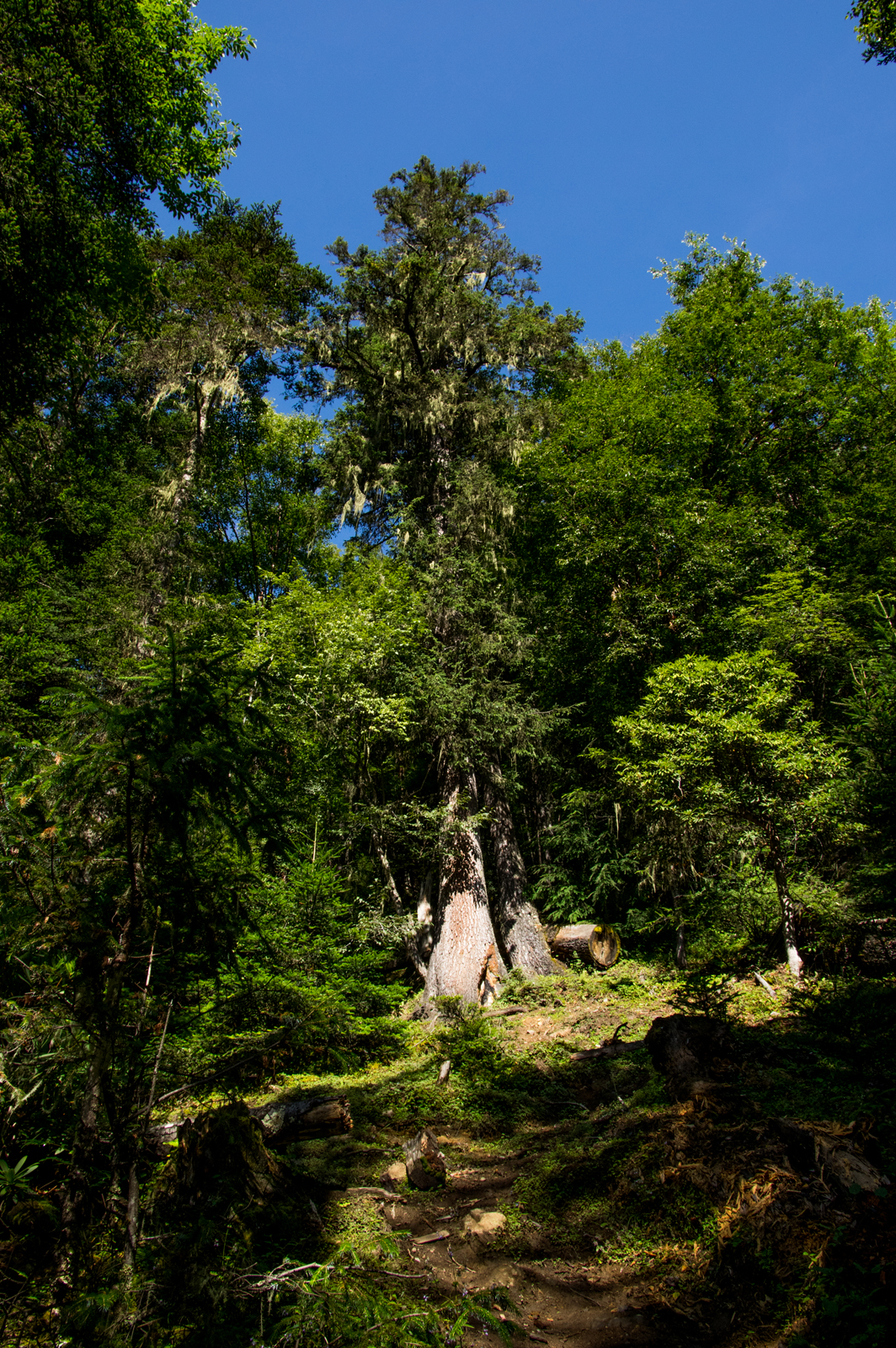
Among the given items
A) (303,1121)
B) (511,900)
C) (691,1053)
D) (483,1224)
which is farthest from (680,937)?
(483,1224)

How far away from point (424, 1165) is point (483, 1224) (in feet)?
2.74

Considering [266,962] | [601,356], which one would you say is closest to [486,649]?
[266,962]

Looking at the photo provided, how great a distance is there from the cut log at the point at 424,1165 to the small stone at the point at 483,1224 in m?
0.63

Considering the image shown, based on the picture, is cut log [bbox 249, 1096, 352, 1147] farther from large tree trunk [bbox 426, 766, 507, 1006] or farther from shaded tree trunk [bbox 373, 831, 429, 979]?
shaded tree trunk [bbox 373, 831, 429, 979]

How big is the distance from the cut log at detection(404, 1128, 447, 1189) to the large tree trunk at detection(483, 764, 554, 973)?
642 cm

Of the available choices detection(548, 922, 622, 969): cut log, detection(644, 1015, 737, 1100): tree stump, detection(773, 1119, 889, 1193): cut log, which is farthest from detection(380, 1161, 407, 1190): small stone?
detection(548, 922, 622, 969): cut log

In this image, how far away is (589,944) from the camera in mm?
11945

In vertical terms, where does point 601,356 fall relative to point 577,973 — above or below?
above

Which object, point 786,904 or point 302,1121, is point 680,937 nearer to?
point 786,904

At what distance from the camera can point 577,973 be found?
11.3 meters

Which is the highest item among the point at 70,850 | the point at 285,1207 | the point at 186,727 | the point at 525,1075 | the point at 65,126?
the point at 65,126

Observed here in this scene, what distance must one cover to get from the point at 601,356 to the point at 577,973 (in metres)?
17.1

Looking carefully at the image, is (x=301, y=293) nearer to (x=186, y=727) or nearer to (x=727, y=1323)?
(x=186, y=727)

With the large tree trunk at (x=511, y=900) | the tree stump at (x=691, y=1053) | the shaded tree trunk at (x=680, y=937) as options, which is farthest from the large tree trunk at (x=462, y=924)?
the tree stump at (x=691, y=1053)
